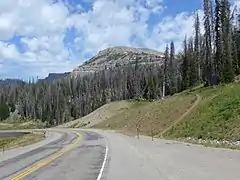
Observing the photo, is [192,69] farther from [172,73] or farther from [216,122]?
[216,122]

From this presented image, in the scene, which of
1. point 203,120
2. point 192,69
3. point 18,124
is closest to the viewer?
point 203,120

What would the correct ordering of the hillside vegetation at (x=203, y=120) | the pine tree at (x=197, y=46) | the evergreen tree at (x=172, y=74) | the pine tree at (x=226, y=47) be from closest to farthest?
the hillside vegetation at (x=203, y=120) → the pine tree at (x=226, y=47) → the pine tree at (x=197, y=46) → the evergreen tree at (x=172, y=74)

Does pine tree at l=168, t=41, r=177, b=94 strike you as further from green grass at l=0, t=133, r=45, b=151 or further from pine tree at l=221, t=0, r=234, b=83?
green grass at l=0, t=133, r=45, b=151

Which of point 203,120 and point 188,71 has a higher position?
point 188,71

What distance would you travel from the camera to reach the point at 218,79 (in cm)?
7612

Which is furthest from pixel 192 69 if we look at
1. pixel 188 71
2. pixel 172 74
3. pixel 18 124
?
pixel 18 124

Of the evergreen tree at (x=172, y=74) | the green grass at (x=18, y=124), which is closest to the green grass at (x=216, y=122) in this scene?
the evergreen tree at (x=172, y=74)

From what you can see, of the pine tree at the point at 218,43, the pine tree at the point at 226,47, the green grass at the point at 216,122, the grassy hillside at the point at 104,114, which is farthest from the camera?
the grassy hillside at the point at 104,114

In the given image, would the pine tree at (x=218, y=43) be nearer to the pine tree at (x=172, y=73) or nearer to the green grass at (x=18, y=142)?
the green grass at (x=18, y=142)

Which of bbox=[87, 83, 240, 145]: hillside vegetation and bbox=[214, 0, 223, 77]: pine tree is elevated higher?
bbox=[214, 0, 223, 77]: pine tree

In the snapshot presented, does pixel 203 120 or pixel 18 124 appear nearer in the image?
pixel 203 120

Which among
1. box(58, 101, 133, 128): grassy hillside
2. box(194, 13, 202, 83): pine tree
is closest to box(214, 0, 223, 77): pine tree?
box(194, 13, 202, 83): pine tree

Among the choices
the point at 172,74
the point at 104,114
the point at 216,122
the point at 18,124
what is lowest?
the point at 216,122

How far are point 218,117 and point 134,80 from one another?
12883 cm
